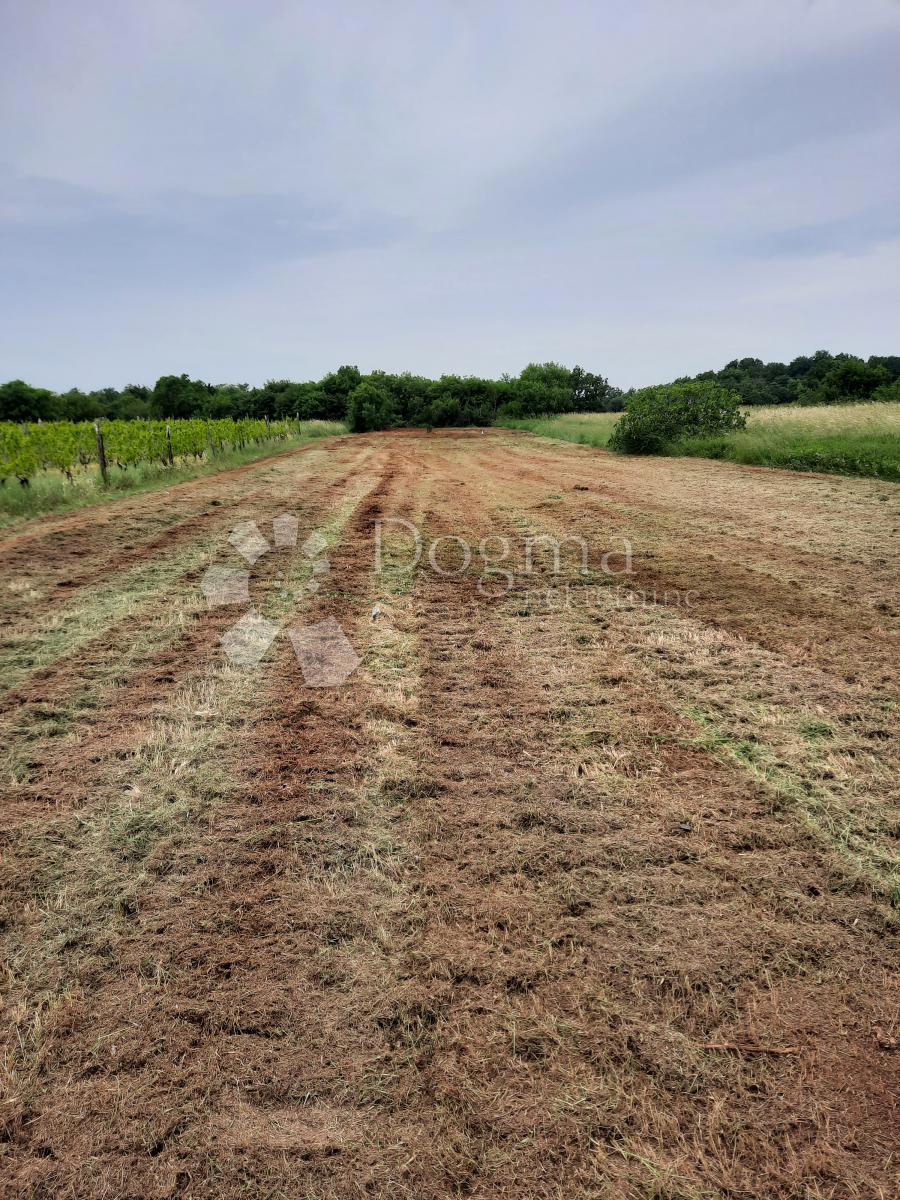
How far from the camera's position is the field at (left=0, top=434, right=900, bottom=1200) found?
1408 millimetres

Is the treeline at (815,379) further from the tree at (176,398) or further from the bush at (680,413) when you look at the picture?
the tree at (176,398)

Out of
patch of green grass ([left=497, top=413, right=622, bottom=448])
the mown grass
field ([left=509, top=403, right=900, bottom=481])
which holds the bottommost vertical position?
the mown grass

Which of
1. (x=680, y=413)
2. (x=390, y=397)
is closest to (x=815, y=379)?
(x=390, y=397)

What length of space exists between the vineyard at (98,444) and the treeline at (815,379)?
25424 millimetres

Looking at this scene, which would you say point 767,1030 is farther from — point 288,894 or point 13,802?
point 13,802

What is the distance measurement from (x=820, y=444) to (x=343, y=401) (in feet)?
174

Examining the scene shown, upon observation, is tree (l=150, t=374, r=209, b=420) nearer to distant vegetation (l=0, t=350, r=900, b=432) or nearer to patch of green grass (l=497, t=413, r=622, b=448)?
distant vegetation (l=0, t=350, r=900, b=432)

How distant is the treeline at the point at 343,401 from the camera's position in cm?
5278

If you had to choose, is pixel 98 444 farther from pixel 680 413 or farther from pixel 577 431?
pixel 577 431

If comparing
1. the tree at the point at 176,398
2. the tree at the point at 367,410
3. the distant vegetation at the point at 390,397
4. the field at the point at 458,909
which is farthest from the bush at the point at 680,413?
the tree at the point at 176,398

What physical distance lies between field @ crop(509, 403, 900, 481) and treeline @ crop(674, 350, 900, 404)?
14.8 m

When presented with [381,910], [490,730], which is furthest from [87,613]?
[381,910]

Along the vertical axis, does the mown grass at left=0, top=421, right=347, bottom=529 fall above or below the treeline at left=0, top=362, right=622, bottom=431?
below

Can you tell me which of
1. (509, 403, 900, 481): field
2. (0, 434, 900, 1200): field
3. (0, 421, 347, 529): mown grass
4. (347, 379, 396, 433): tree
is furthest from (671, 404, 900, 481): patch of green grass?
(347, 379, 396, 433): tree
